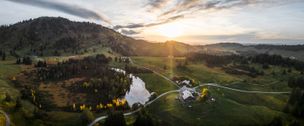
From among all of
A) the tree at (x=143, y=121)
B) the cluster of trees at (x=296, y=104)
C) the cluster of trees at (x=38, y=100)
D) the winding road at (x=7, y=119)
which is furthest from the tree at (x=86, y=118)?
the cluster of trees at (x=296, y=104)

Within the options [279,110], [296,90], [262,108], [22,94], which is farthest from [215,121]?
[22,94]

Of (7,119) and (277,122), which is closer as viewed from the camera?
(7,119)

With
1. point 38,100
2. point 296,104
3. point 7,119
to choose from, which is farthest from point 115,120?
point 296,104

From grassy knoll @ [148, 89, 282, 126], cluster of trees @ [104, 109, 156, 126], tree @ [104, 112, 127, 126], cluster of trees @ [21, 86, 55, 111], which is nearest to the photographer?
tree @ [104, 112, 127, 126]

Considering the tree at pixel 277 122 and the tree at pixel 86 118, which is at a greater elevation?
the tree at pixel 86 118

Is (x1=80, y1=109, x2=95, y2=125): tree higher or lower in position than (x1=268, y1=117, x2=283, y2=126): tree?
higher

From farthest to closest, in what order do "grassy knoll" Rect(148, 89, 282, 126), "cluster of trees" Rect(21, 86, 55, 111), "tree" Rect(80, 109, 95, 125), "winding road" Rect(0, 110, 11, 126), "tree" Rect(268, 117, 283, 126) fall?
"cluster of trees" Rect(21, 86, 55, 111) < "grassy knoll" Rect(148, 89, 282, 126) < "tree" Rect(268, 117, 283, 126) < "tree" Rect(80, 109, 95, 125) < "winding road" Rect(0, 110, 11, 126)

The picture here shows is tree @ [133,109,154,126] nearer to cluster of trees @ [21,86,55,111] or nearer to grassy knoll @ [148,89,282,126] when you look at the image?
grassy knoll @ [148,89,282,126]

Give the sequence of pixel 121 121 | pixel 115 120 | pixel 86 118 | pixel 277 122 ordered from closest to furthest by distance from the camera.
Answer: pixel 115 120
pixel 121 121
pixel 86 118
pixel 277 122

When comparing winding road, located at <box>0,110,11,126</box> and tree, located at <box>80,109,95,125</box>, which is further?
tree, located at <box>80,109,95,125</box>

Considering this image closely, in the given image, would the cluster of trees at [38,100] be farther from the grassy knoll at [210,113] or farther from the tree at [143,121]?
the tree at [143,121]

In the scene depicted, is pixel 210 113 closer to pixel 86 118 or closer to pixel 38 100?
pixel 86 118

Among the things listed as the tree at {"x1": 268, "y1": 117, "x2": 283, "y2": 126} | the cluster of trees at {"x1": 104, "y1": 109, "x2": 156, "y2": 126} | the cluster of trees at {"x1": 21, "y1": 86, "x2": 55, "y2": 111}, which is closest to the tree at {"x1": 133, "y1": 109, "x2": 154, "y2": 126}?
the cluster of trees at {"x1": 104, "y1": 109, "x2": 156, "y2": 126}
